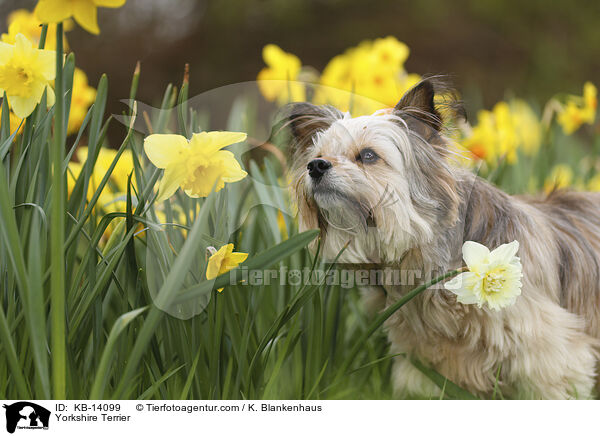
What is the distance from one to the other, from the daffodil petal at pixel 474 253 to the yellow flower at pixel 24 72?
0.69 metres

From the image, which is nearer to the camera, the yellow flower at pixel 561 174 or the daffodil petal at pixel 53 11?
the daffodil petal at pixel 53 11

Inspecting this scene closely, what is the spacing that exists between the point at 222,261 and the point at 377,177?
273 millimetres

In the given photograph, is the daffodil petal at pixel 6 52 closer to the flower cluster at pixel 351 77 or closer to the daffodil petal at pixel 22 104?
the daffodil petal at pixel 22 104

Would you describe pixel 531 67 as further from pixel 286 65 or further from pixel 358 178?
pixel 358 178

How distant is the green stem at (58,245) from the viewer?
0.72 m

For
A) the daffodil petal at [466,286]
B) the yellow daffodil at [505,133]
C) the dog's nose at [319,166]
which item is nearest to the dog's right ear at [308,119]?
the dog's nose at [319,166]

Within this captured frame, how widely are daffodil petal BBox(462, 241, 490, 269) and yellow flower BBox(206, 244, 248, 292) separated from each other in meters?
0.35

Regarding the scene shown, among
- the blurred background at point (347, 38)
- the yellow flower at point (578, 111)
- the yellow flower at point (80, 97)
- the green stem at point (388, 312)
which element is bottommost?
the green stem at point (388, 312)

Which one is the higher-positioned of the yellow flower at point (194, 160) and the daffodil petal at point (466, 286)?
the yellow flower at point (194, 160)

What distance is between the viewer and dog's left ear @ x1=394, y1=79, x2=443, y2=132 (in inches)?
35.5

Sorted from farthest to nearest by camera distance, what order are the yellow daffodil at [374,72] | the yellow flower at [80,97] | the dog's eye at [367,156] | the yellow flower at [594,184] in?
the yellow flower at [594,184]
the yellow daffodil at [374,72]
the yellow flower at [80,97]
the dog's eye at [367,156]

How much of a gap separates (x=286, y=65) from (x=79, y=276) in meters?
0.75

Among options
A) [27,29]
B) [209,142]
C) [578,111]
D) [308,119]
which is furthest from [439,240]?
[578,111]
